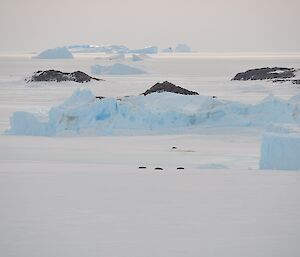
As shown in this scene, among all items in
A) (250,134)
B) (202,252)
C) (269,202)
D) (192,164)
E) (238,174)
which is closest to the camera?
(202,252)

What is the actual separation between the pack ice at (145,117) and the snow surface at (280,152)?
22.9 feet

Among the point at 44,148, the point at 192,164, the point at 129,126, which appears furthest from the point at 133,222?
the point at 129,126

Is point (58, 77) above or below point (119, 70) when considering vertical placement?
above

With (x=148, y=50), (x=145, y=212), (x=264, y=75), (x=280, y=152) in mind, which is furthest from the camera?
(x=148, y=50)

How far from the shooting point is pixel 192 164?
1192cm

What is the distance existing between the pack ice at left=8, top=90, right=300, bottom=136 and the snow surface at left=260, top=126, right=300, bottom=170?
699 cm

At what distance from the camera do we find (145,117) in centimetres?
1867

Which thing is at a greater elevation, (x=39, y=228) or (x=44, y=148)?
(x=39, y=228)

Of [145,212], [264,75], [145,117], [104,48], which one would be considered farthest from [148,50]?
[145,212]

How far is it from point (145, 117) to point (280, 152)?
821 cm

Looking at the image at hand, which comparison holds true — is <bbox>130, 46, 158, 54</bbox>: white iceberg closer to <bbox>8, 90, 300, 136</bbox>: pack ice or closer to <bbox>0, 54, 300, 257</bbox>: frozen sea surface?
<bbox>8, 90, 300, 136</bbox>: pack ice

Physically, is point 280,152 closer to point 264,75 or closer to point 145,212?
point 145,212

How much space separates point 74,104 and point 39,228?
14.1 m

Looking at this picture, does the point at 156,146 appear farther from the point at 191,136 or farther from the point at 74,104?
the point at 74,104
